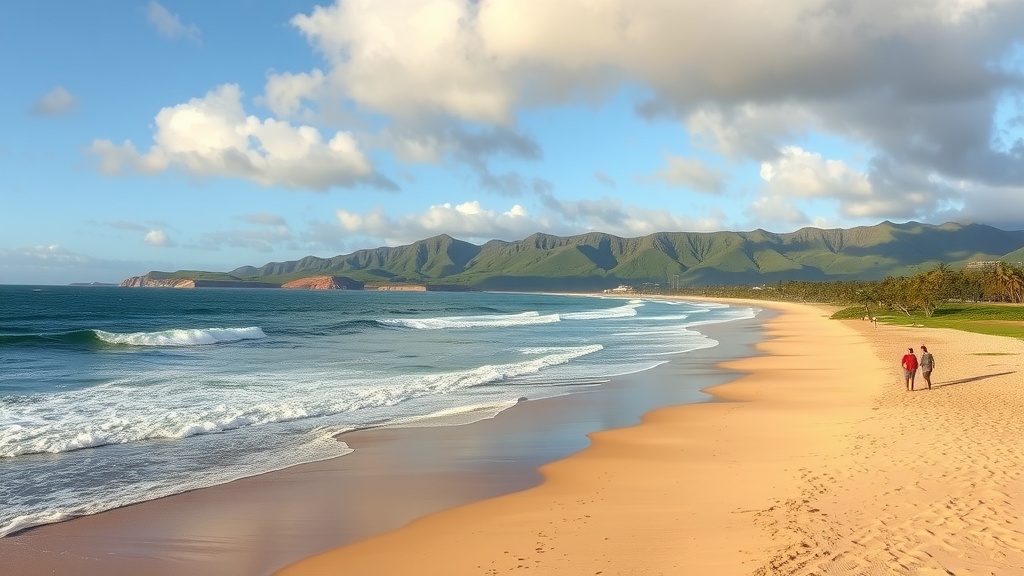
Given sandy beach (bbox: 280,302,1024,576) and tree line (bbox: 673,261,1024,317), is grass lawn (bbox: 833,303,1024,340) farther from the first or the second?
sandy beach (bbox: 280,302,1024,576)

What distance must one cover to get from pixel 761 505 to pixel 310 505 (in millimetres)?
5935

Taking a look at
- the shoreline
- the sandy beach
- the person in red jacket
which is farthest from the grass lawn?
the shoreline

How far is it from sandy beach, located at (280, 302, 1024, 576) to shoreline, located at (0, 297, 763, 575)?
1.90ft

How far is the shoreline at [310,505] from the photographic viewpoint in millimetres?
7258

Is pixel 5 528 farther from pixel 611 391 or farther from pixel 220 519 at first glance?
pixel 611 391

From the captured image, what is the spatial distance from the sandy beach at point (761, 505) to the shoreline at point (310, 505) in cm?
58

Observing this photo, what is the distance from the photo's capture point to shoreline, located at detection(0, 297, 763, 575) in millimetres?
7258

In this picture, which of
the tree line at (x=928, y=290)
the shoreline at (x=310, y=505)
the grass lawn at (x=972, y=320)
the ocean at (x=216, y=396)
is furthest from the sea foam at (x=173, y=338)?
the tree line at (x=928, y=290)

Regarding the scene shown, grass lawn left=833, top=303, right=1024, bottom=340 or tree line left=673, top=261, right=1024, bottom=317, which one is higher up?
tree line left=673, top=261, right=1024, bottom=317

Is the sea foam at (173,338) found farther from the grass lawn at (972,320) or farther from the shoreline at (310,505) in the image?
the grass lawn at (972,320)

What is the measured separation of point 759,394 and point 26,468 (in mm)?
17421

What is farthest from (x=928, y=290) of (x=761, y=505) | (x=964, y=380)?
(x=761, y=505)

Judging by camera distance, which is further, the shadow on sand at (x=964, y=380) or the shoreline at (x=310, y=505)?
the shadow on sand at (x=964, y=380)

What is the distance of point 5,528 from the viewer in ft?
26.0
